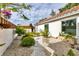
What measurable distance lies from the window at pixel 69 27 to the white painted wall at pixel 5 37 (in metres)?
0.86

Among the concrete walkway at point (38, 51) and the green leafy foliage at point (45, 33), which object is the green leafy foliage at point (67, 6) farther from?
the concrete walkway at point (38, 51)

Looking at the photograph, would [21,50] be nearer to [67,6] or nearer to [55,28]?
[55,28]

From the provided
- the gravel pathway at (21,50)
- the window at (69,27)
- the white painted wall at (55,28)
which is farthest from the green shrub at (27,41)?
the window at (69,27)

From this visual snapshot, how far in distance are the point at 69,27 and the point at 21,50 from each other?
851mm

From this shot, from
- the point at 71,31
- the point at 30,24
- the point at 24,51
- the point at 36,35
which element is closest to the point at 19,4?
the point at 30,24

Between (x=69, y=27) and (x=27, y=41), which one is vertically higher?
(x=69, y=27)

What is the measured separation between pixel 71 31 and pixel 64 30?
0.38ft

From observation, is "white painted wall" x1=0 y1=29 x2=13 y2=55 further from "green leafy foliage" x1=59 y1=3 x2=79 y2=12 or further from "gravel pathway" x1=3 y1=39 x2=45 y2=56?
"green leafy foliage" x1=59 y1=3 x2=79 y2=12

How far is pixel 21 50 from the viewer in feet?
8.91

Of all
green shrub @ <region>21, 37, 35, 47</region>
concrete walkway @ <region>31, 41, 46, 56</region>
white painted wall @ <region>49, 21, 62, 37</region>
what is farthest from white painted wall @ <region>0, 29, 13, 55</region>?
white painted wall @ <region>49, 21, 62, 37</region>

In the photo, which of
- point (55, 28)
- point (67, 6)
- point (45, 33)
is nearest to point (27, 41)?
point (45, 33)

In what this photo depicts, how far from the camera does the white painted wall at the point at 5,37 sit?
8.80 ft

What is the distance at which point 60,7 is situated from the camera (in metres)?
2.72

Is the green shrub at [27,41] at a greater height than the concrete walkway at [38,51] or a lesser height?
greater
